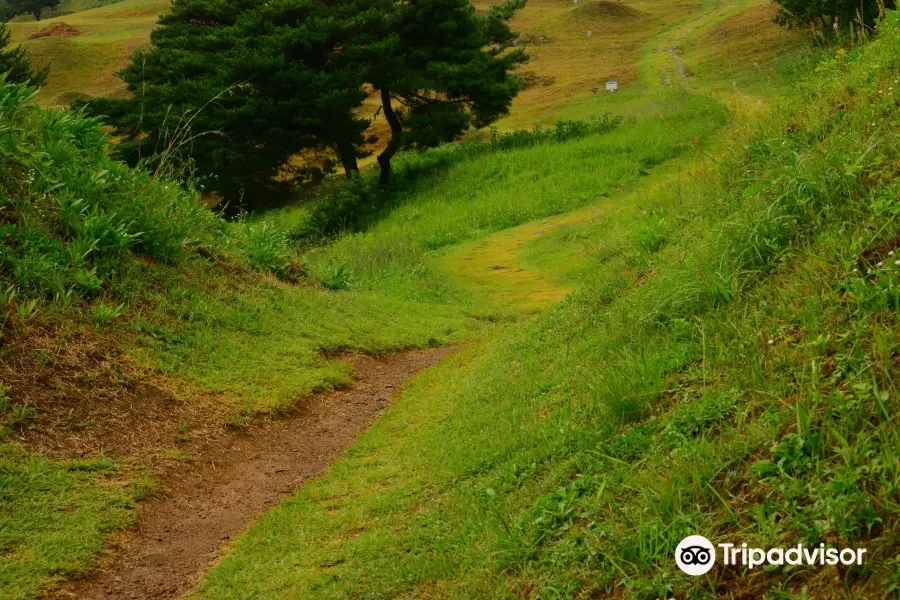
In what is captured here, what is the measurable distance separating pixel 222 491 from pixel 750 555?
4527 mm

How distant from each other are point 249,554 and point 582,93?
37.0m

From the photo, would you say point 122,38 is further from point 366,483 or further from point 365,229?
point 366,483

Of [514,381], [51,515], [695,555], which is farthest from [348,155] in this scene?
[695,555]

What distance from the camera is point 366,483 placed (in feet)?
19.6

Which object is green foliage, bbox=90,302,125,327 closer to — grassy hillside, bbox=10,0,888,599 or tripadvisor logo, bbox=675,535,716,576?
grassy hillside, bbox=10,0,888,599

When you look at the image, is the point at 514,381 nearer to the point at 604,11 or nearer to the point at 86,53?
the point at 86,53

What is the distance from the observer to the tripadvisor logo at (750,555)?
270 centimetres

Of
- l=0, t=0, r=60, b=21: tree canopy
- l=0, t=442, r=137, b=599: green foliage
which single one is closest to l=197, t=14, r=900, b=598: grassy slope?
l=0, t=442, r=137, b=599: green foliage

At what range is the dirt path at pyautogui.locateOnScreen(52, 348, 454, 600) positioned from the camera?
5020mm

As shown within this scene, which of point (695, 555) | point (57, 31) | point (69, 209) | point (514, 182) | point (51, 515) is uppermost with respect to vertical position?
point (57, 31)

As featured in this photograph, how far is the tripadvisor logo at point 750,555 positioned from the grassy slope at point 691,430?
0.12 ft

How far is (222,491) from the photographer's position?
6.36m

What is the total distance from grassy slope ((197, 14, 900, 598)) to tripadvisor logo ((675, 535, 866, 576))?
37 millimetres

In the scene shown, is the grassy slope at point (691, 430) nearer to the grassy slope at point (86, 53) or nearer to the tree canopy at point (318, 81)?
the tree canopy at point (318, 81)
